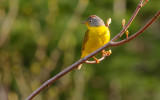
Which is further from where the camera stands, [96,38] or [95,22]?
[95,22]

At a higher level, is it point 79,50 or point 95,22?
point 95,22

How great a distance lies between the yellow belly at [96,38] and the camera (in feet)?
10.6

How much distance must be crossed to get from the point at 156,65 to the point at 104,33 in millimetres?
6842

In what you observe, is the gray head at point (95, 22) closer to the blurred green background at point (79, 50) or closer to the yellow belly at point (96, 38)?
the yellow belly at point (96, 38)

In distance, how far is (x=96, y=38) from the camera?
130 inches

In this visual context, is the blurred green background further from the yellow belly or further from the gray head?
the yellow belly

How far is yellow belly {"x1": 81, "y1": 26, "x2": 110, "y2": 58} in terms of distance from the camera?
3234 mm

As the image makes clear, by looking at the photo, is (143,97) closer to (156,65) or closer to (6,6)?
(156,65)

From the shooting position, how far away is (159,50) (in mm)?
9555

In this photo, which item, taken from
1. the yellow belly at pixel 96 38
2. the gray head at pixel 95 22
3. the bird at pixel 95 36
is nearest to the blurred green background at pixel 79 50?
the gray head at pixel 95 22

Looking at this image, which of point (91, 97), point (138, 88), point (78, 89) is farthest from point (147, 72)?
point (78, 89)

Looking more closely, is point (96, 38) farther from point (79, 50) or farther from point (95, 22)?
point (79, 50)

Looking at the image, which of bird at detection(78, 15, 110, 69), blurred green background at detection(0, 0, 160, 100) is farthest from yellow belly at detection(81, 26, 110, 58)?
blurred green background at detection(0, 0, 160, 100)

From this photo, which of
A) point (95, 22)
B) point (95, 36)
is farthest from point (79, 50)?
point (95, 36)
